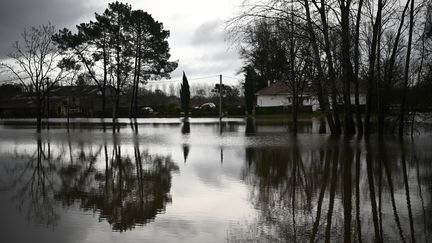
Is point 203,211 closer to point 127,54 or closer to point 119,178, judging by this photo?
point 119,178

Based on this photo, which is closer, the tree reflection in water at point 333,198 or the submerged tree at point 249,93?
→ the tree reflection in water at point 333,198

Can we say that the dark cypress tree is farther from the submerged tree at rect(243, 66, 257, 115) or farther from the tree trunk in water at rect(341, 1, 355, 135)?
the tree trunk in water at rect(341, 1, 355, 135)

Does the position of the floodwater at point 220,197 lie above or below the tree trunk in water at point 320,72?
below

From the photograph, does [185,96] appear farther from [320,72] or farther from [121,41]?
[320,72]

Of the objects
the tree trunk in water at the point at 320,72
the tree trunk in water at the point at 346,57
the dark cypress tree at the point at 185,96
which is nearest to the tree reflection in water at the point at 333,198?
the tree trunk in water at the point at 346,57

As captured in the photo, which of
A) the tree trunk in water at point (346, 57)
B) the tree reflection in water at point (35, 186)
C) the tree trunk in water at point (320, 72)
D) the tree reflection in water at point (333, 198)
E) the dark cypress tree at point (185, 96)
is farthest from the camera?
the dark cypress tree at point (185, 96)

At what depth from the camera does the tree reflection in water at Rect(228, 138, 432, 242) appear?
634 centimetres

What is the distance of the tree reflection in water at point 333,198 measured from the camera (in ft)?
20.8

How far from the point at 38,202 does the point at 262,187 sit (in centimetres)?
449

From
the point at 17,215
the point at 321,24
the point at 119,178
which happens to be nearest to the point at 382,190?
the point at 119,178

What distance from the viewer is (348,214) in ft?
24.2

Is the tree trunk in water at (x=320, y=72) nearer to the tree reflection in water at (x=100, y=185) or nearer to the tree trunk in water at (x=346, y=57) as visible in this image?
the tree trunk in water at (x=346, y=57)

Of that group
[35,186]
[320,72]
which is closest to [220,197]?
[35,186]

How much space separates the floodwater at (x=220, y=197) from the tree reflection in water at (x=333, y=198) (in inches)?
0.7
